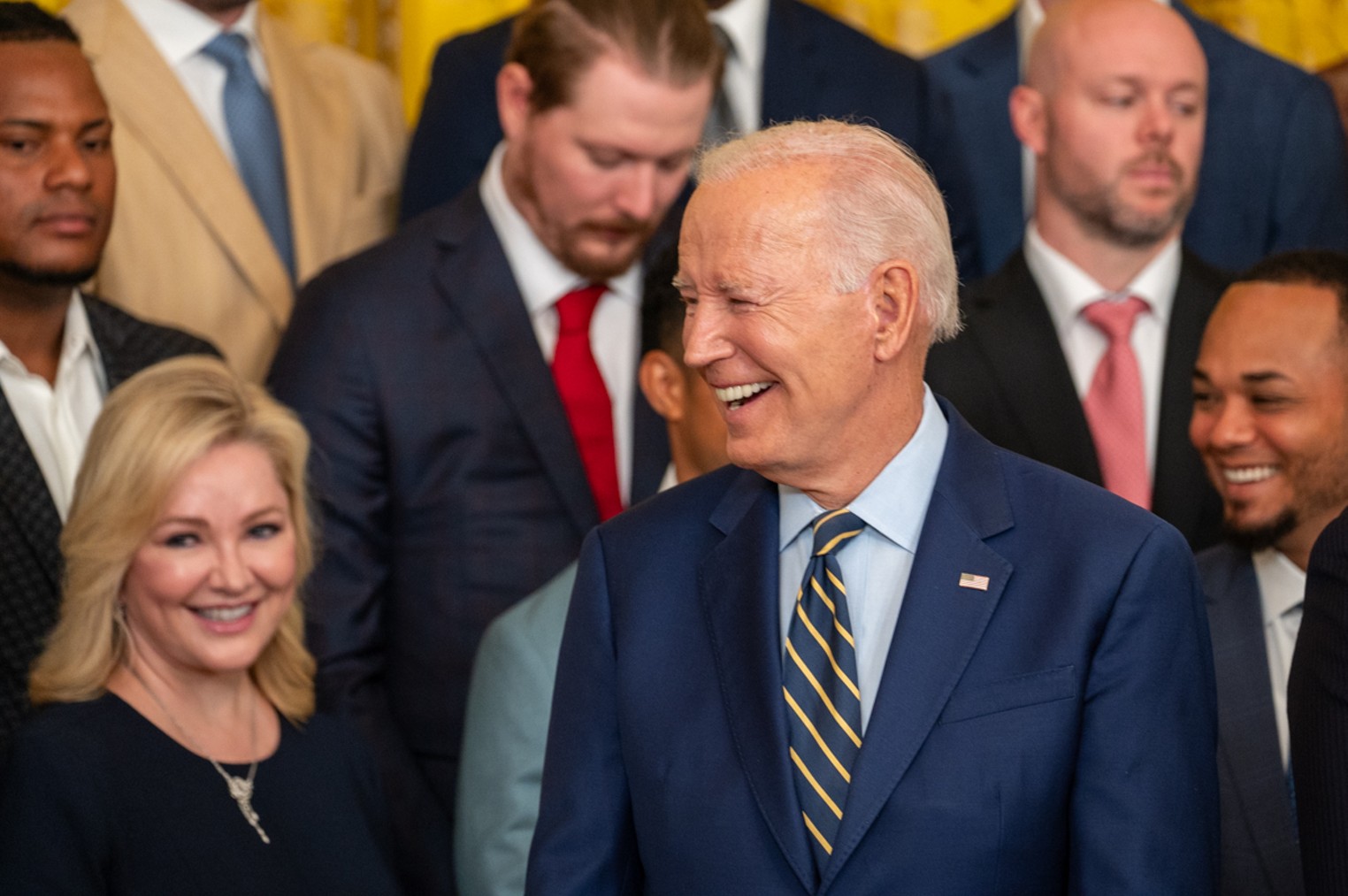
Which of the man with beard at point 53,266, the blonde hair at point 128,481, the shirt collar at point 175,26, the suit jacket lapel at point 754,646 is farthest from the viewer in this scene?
the shirt collar at point 175,26

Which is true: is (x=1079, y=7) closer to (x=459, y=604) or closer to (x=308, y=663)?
(x=459, y=604)

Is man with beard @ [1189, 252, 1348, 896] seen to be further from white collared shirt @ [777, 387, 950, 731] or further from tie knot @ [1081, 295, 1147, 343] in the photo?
white collared shirt @ [777, 387, 950, 731]

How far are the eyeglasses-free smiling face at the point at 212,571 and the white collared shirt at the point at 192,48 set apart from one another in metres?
1.10

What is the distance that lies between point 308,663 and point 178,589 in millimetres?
285

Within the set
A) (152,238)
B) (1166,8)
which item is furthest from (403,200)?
(1166,8)

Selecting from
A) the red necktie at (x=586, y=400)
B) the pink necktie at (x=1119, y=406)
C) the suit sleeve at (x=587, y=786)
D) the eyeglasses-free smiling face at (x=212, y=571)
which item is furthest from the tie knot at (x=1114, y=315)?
the suit sleeve at (x=587, y=786)

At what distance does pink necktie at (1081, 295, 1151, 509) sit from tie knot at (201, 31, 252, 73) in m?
1.73

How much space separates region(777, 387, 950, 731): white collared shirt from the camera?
1.91 metres

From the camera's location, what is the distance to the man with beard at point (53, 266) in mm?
2988

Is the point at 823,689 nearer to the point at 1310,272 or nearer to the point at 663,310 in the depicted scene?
the point at 663,310

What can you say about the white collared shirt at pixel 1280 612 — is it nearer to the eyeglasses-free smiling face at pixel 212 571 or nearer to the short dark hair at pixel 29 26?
the eyeglasses-free smiling face at pixel 212 571

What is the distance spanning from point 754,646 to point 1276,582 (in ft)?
3.86

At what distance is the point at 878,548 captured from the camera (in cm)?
195

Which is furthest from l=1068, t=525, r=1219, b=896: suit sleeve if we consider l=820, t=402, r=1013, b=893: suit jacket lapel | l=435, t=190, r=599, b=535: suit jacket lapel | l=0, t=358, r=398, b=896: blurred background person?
l=435, t=190, r=599, b=535: suit jacket lapel
